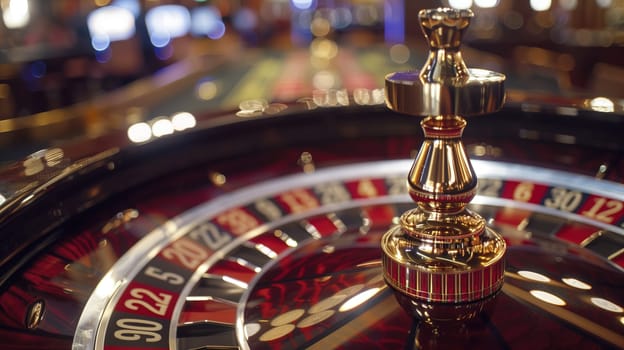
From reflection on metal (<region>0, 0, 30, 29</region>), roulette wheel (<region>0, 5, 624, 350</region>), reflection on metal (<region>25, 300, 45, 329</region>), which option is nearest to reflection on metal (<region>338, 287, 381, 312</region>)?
roulette wheel (<region>0, 5, 624, 350</region>)

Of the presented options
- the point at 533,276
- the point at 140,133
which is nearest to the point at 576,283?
the point at 533,276

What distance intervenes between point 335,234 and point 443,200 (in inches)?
11.6

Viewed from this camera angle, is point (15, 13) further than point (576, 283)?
Yes

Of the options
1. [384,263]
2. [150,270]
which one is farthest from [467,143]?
[150,270]

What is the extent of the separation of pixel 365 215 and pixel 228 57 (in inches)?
176

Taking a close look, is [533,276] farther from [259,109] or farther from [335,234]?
[259,109]

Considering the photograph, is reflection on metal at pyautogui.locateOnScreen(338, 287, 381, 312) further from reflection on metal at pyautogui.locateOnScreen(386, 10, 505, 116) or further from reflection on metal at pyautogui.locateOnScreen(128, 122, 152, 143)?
reflection on metal at pyautogui.locateOnScreen(128, 122, 152, 143)

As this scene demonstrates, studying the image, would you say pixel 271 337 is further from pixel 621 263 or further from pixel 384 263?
pixel 621 263

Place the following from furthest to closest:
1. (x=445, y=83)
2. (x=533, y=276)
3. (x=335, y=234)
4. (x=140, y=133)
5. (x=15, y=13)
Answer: (x=15, y=13) < (x=140, y=133) < (x=335, y=234) < (x=533, y=276) < (x=445, y=83)

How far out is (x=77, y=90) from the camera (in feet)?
16.6

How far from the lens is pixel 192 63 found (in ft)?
Result: 17.7

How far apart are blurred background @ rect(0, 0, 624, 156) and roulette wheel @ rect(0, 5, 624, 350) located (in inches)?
12.2

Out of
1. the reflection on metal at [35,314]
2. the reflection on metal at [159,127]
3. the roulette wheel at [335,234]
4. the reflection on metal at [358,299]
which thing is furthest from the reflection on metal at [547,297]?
the reflection on metal at [159,127]

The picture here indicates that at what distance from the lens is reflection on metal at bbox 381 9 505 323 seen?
0.73 m
